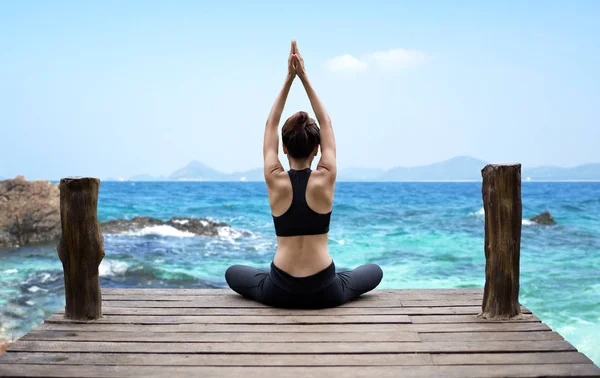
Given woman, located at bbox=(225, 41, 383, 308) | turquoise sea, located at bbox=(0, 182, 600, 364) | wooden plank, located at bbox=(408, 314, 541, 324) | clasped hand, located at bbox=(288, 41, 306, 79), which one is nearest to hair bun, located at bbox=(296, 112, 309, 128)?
woman, located at bbox=(225, 41, 383, 308)

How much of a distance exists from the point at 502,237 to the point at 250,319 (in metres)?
2.09

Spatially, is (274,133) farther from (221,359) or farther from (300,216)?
(221,359)

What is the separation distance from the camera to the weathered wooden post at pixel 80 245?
167 inches

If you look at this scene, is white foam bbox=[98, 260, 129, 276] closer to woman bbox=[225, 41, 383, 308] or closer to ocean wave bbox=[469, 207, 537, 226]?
woman bbox=[225, 41, 383, 308]

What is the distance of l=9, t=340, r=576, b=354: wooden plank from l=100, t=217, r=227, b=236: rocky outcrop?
1580cm

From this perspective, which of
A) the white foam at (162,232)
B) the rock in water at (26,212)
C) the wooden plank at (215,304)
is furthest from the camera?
the white foam at (162,232)

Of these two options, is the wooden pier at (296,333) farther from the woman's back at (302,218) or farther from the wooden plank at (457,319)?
the woman's back at (302,218)

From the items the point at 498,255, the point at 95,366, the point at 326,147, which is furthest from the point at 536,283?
the point at 95,366

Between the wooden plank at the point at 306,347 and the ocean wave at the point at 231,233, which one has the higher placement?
the wooden plank at the point at 306,347

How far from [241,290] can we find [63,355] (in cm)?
167

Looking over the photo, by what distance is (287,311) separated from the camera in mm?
4477

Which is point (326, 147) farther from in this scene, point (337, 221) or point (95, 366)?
point (337, 221)

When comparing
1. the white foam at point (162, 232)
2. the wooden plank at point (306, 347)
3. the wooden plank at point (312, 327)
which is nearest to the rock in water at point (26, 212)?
the white foam at point (162, 232)

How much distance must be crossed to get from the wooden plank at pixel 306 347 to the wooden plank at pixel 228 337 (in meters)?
0.08
